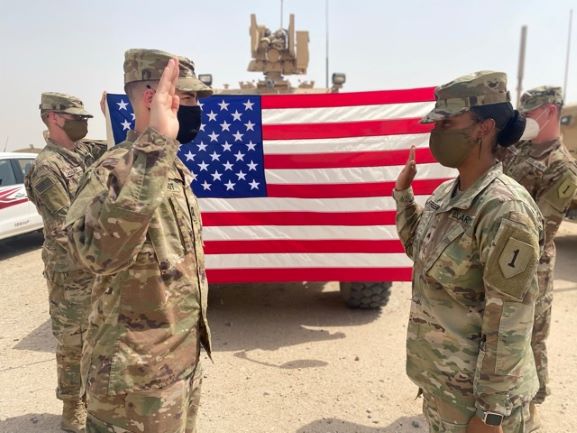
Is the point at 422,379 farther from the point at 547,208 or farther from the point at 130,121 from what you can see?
the point at 130,121

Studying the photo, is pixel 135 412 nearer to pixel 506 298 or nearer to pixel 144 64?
pixel 144 64

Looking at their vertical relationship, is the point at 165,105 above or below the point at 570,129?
above

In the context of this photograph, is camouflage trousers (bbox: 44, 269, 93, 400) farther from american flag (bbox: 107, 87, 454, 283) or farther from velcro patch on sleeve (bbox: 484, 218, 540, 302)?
velcro patch on sleeve (bbox: 484, 218, 540, 302)

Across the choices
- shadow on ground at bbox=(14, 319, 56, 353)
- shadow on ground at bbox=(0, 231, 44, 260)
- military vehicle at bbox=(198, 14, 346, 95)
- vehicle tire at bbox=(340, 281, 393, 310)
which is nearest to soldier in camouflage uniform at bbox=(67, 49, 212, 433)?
shadow on ground at bbox=(14, 319, 56, 353)

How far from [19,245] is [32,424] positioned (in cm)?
616

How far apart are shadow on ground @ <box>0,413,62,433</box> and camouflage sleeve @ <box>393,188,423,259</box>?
8.12 feet

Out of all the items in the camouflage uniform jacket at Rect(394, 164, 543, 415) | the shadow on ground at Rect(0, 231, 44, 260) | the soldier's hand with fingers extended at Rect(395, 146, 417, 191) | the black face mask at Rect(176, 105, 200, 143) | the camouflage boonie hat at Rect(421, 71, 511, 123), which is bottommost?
the shadow on ground at Rect(0, 231, 44, 260)

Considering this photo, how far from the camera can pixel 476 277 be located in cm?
158

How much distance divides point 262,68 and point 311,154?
3.95m

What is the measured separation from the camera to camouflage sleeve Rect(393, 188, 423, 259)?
2197mm

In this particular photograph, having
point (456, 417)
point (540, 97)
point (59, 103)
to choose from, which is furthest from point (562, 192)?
point (59, 103)

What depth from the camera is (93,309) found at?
1.57 metres

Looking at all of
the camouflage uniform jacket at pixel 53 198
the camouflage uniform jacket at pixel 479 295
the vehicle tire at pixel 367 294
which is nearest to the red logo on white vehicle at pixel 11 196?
the camouflage uniform jacket at pixel 53 198

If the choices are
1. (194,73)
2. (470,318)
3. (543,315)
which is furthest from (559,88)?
(194,73)
